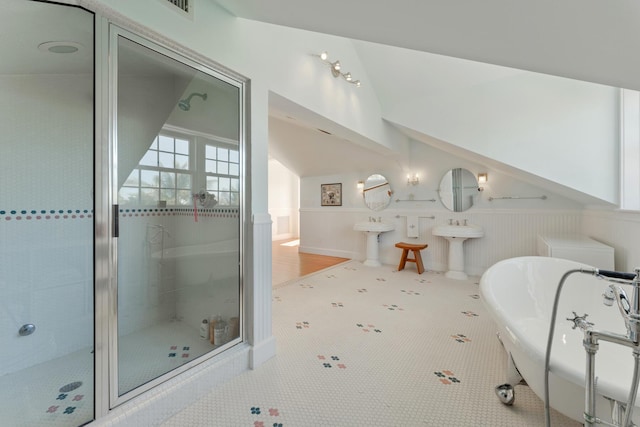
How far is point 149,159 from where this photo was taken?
214 centimetres

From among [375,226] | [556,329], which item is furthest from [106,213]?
[375,226]

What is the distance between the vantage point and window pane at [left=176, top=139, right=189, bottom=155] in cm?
230

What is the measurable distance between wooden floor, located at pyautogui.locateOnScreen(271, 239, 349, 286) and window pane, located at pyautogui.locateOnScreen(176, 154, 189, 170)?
210 centimetres

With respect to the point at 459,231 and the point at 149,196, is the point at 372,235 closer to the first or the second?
the point at 459,231

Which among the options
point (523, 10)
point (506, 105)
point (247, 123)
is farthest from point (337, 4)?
point (506, 105)

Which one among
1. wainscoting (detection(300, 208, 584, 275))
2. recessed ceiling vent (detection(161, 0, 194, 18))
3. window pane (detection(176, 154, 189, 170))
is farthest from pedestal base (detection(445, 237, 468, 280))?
recessed ceiling vent (detection(161, 0, 194, 18))

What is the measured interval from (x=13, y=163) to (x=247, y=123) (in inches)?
58.8

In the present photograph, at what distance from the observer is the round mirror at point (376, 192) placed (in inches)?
205

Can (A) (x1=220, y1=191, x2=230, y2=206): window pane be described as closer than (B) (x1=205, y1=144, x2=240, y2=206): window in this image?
No

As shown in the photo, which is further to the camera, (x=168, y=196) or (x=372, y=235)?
(x=372, y=235)

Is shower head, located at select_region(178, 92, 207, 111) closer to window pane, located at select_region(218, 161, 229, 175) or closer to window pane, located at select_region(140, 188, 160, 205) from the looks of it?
window pane, located at select_region(218, 161, 229, 175)

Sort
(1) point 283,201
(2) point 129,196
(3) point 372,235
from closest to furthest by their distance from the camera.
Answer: (2) point 129,196 < (3) point 372,235 < (1) point 283,201

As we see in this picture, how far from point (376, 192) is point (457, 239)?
5.72 feet

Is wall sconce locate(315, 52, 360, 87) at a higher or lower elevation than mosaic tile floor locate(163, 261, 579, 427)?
higher
